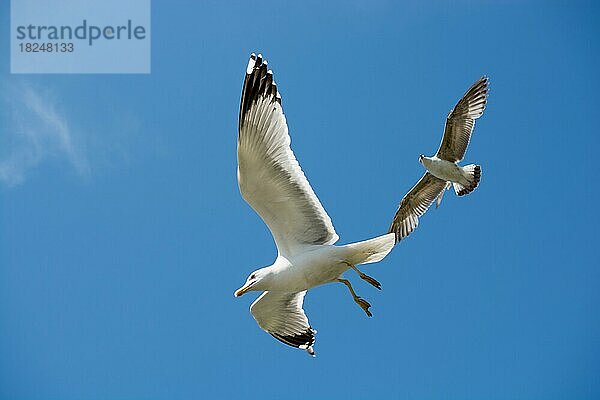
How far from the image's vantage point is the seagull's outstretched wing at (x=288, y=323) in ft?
16.0

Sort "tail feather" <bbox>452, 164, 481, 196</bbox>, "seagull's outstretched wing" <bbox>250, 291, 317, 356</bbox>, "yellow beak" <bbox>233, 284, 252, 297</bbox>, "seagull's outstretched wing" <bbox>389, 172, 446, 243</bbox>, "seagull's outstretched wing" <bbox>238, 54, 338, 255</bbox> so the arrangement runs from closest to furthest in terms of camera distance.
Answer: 1. "seagull's outstretched wing" <bbox>238, 54, 338, 255</bbox>
2. "yellow beak" <bbox>233, 284, 252, 297</bbox>
3. "seagull's outstretched wing" <bbox>250, 291, 317, 356</bbox>
4. "tail feather" <bbox>452, 164, 481, 196</bbox>
5. "seagull's outstretched wing" <bbox>389, 172, 446, 243</bbox>

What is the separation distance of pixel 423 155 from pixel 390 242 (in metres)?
3.16

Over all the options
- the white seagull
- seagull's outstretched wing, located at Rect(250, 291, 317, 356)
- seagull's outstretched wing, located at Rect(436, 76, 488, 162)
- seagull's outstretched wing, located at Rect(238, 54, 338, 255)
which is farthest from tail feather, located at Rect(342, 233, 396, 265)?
seagull's outstretched wing, located at Rect(436, 76, 488, 162)

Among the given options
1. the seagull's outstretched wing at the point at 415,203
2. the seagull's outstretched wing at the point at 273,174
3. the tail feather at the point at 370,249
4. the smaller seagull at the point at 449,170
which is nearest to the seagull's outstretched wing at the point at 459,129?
the smaller seagull at the point at 449,170

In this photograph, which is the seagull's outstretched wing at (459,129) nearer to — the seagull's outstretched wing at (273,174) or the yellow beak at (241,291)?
the seagull's outstretched wing at (273,174)

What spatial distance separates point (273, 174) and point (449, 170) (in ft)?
10.8

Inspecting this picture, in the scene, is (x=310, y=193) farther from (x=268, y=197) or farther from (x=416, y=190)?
(x=416, y=190)

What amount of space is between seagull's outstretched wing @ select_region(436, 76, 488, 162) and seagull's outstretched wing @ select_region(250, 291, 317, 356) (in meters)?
2.75

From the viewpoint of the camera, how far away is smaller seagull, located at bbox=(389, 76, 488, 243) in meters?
6.98

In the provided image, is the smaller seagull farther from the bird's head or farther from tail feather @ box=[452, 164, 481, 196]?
the bird's head

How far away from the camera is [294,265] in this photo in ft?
13.9

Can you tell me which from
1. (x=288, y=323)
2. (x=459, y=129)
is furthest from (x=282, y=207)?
(x=459, y=129)

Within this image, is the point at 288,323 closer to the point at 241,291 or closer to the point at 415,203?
the point at 241,291

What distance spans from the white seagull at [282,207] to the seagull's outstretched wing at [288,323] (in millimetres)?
417
